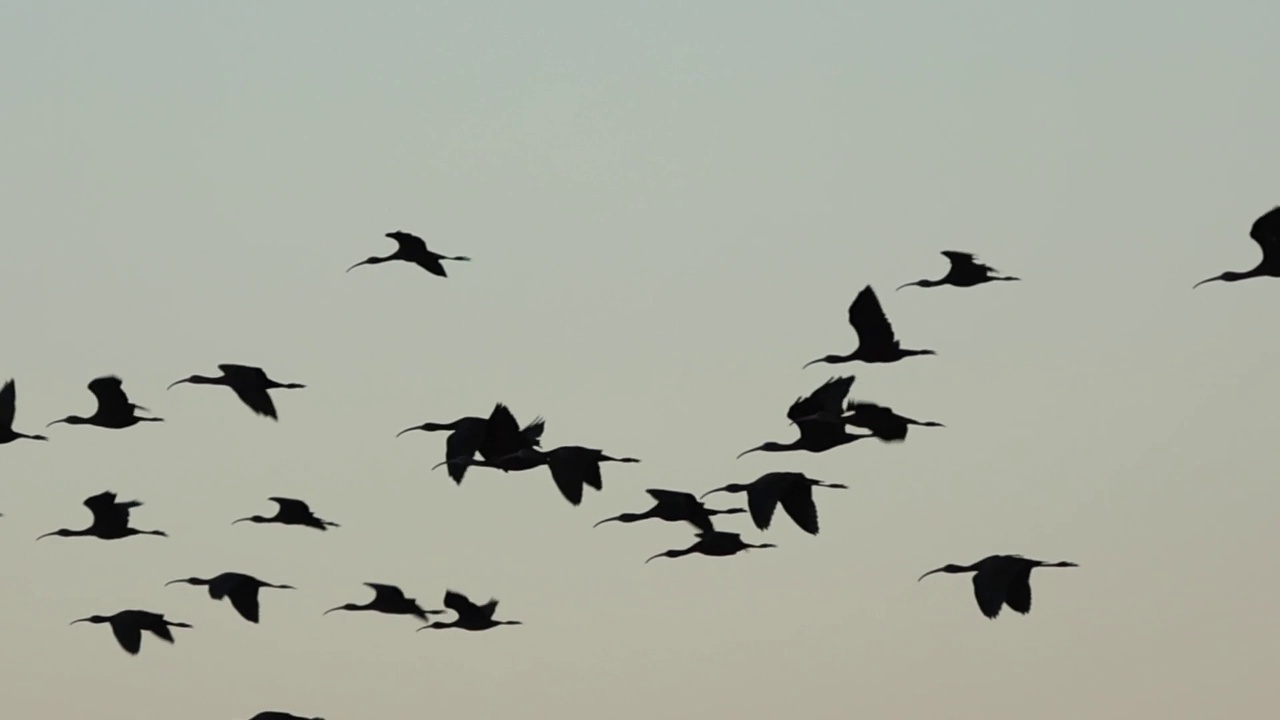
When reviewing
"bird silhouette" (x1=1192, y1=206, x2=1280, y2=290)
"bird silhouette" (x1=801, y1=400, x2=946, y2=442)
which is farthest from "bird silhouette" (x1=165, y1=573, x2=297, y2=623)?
"bird silhouette" (x1=1192, y1=206, x2=1280, y2=290)

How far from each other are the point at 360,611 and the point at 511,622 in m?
2.76

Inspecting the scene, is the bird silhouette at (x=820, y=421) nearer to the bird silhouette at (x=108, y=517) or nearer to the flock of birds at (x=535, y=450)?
the flock of birds at (x=535, y=450)

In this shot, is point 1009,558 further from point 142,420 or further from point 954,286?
point 142,420

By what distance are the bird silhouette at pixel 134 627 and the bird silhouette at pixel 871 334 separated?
39.8 feet

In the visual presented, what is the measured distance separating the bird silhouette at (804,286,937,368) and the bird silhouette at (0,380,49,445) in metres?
14.1

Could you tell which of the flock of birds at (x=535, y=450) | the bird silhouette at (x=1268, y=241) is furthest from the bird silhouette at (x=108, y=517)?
the bird silhouette at (x=1268, y=241)

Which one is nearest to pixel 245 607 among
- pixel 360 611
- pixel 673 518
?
pixel 360 611

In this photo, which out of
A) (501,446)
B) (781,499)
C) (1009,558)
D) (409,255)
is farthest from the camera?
(409,255)

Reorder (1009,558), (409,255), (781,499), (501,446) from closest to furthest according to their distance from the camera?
(1009,558) → (781,499) → (501,446) → (409,255)

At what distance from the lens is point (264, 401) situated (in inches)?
2041

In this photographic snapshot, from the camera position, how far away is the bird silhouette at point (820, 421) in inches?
1884

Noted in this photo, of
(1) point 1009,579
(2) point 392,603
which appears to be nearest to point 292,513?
(2) point 392,603

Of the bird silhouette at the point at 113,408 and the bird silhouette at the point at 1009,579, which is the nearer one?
the bird silhouette at the point at 1009,579

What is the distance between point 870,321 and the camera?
48.2m
